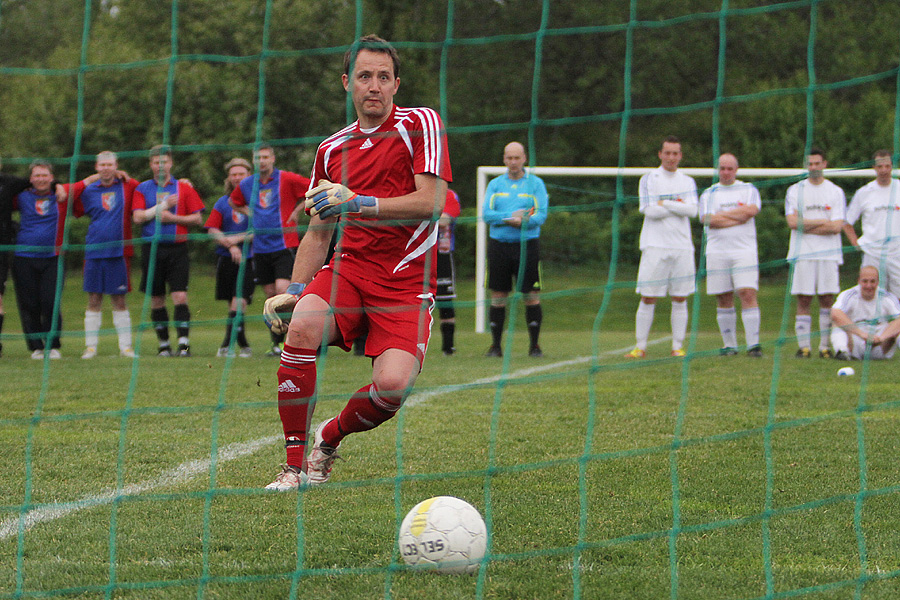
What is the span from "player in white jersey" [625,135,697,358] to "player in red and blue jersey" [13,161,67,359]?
5.37m

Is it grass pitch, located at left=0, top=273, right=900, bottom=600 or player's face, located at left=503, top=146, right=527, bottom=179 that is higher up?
player's face, located at left=503, top=146, right=527, bottom=179

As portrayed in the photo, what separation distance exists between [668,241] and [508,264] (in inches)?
58.5

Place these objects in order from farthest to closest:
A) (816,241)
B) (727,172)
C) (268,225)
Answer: (816,241) → (268,225) → (727,172)

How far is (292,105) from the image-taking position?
20.3 metres

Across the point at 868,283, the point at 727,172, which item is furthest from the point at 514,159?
the point at 868,283

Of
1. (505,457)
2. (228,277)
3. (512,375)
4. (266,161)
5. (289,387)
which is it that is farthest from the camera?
(228,277)

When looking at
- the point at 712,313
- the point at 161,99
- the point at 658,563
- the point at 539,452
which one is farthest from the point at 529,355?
the point at 161,99

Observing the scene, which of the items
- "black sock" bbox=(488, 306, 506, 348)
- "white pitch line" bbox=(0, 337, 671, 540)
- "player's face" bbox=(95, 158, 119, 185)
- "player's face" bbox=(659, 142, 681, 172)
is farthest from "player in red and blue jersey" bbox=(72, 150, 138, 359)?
"player's face" bbox=(659, 142, 681, 172)

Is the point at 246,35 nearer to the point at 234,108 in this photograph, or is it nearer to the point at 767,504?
the point at 234,108

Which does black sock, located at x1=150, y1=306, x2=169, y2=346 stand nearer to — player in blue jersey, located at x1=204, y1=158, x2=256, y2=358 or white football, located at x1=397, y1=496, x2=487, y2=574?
player in blue jersey, located at x1=204, y1=158, x2=256, y2=358

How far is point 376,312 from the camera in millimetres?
4059

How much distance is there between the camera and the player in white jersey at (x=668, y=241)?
8.96 metres

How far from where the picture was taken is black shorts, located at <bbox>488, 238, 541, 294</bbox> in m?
9.19

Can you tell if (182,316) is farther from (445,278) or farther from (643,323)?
(643,323)
